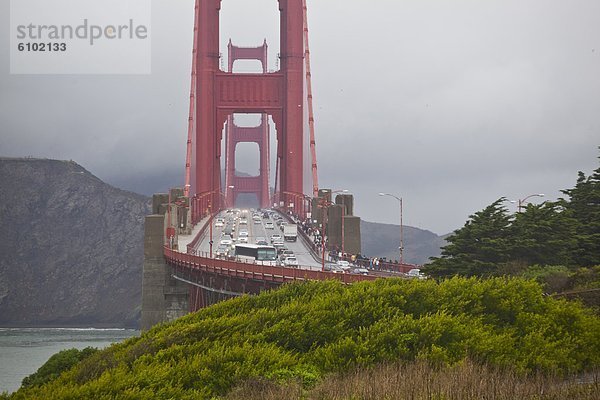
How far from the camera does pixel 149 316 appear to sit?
64.0 meters

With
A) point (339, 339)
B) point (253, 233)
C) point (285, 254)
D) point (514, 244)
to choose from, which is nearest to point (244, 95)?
point (253, 233)

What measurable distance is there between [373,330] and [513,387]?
16.5ft

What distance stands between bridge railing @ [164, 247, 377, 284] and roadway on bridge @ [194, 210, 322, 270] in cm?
716

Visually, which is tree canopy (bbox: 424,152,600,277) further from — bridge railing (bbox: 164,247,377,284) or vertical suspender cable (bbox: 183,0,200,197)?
vertical suspender cable (bbox: 183,0,200,197)

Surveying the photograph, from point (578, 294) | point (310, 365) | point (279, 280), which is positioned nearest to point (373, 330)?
point (310, 365)

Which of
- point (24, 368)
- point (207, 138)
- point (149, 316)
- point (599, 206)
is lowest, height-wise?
point (24, 368)

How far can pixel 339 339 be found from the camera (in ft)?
67.0

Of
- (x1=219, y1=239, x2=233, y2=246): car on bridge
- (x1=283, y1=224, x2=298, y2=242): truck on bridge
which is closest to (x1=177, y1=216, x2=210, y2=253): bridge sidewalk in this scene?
(x1=219, y1=239, x2=233, y2=246): car on bridge

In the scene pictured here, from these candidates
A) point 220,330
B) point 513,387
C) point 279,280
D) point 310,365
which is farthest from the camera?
point 279,280

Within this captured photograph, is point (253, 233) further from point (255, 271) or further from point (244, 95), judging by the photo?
point (255, 271)

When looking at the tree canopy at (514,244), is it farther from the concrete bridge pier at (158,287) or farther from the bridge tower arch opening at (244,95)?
the bridge tower arch opening at (244,95)

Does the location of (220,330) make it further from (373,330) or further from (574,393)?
(574,393)

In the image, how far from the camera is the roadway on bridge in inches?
2655

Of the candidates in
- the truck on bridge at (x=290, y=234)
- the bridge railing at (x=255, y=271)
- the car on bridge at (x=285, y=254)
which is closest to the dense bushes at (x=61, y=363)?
the bridge railing at (x=255, y=271)
